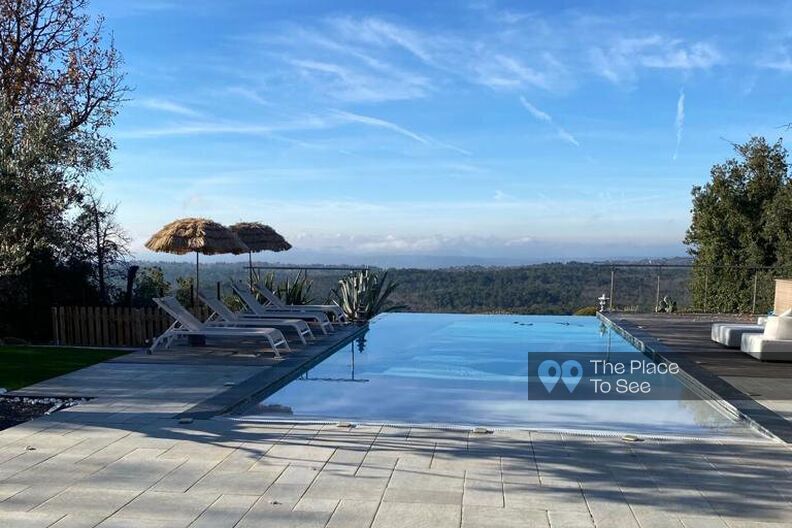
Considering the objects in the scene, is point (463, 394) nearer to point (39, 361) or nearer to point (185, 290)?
point (39, 361)

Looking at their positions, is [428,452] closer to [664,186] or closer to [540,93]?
[540,93]

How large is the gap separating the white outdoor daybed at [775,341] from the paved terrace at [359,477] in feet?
13.8

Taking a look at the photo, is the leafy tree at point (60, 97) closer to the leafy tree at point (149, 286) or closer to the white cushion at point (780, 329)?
the leafy tree at point (149, 286)

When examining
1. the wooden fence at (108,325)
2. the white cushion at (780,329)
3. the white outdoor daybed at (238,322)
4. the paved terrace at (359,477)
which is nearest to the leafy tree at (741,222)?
the white cushion at (780,329)

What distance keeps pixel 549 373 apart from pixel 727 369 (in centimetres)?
214

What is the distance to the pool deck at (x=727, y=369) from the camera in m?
5.87

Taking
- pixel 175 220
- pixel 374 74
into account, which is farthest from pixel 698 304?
pixel 175 220

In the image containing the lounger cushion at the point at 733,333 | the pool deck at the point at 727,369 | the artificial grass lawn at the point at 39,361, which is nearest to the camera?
the pool deck at the point at 727,369

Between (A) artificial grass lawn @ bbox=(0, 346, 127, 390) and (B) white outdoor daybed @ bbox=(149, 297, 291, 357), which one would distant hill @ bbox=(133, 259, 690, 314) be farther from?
(A) artificial grass lawn @ bbox=(0, 346, 127, 390)

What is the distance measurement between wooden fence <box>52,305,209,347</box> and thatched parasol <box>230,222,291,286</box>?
10.6 ft

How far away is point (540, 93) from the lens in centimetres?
1455

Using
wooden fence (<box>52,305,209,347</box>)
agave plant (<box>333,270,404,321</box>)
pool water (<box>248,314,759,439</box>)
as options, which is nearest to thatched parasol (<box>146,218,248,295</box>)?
wooden fence (<box>52,305,209,347</box>)

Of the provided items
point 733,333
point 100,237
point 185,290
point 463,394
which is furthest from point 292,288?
point 733,333

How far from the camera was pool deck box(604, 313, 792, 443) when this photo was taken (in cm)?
587
